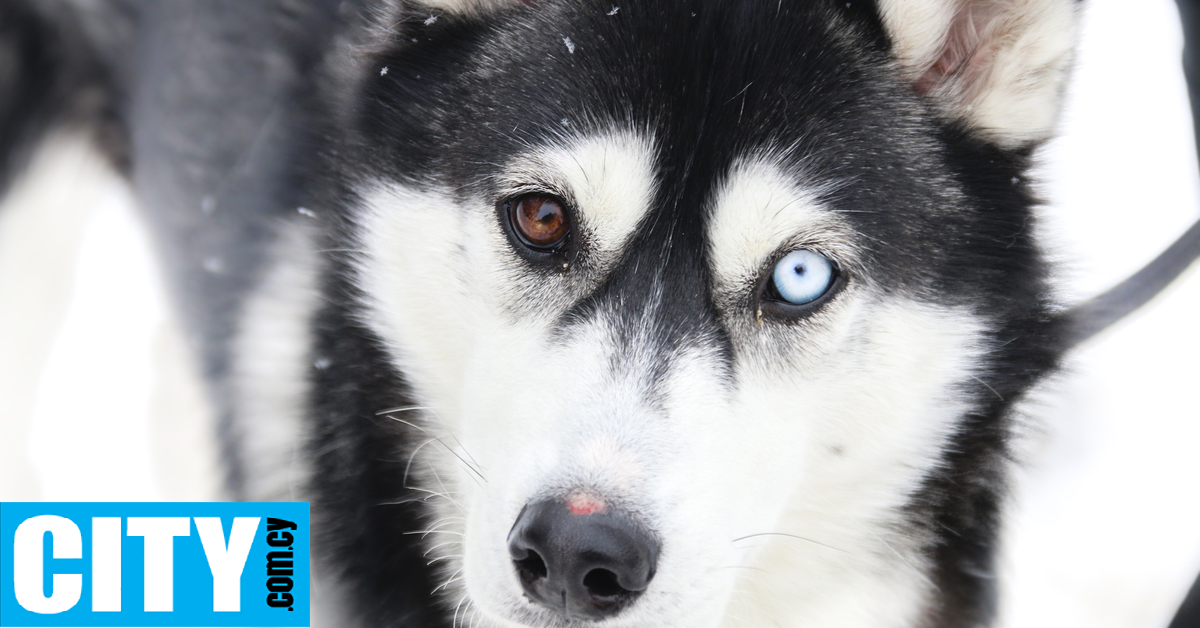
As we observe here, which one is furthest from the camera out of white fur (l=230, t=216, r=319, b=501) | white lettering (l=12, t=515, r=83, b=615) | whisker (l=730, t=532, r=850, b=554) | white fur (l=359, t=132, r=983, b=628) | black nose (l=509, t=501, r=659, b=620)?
white lettering (l=12, t=515, r=83, b=615)

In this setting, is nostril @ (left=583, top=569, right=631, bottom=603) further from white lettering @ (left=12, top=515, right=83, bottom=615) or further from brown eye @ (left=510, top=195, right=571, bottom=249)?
white lettering @ (left=12, top=515, right=83, bottom=615)

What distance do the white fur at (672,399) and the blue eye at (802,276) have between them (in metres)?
0.03

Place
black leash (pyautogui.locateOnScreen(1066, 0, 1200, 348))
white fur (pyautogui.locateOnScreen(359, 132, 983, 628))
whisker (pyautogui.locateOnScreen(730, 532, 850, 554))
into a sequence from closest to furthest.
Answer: white fur (pyautogui.locateOnScreen(359, 132, 983, 628)), whisker (pyautogui.locateOnScreen(730, 532, 850, 554)), black leash (pyautogui.locateOnScreen(1066, 0, 1200, 348))

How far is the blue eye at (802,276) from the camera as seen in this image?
1.57 m

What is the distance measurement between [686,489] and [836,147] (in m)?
0.66

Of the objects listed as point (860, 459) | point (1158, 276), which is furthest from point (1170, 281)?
point (860, 459)

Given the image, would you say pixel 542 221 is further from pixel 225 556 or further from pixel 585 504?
pixel 225 556

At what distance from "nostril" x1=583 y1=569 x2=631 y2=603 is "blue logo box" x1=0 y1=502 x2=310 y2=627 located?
0.92 meters

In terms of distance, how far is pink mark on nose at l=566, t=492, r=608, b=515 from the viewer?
1.31 m

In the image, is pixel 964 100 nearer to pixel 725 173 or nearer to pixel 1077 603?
pixel 725 173

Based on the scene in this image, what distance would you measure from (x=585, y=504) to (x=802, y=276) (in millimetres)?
565

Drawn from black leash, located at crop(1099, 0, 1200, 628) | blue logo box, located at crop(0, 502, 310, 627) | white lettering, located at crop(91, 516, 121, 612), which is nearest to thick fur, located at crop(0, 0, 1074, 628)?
blue logo box, located at crop(0, 502, 310, 627)

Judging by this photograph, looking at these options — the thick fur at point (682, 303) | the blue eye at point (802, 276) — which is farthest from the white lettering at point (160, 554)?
the blue eye at point (802, 276)

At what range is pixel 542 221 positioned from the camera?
5.28 feet
